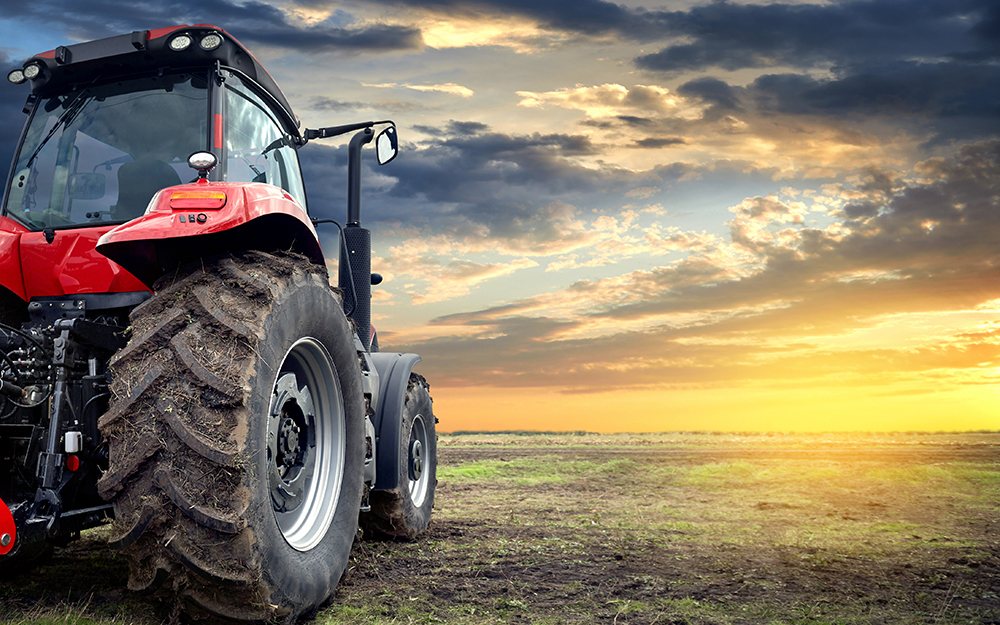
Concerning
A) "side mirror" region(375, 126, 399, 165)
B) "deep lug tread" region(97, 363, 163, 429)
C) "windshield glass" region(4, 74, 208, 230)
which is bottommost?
"deep lug tread" region(97, 363, 163, 429)

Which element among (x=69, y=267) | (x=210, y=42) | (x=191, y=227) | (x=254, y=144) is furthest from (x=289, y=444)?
(x=210, y=42)

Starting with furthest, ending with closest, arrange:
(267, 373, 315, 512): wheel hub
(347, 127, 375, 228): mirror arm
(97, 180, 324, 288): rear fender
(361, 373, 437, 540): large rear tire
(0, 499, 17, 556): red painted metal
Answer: (347, 127, 375, 228): mirror arm → (361, 373, 437, 540): large rear tire → (267, 373, 315, 512): wheel hub → (97, 180, 324, 288): rear fender → (0, 499, 17, 556): red painted metal

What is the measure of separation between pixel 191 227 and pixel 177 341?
57cm

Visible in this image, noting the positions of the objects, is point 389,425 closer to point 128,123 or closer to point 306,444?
point 306,444

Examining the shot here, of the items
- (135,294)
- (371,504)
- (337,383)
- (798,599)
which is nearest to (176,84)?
(135,294)

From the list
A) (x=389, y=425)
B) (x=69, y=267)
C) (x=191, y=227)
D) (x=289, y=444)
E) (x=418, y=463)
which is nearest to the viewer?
(x=191, y=227)

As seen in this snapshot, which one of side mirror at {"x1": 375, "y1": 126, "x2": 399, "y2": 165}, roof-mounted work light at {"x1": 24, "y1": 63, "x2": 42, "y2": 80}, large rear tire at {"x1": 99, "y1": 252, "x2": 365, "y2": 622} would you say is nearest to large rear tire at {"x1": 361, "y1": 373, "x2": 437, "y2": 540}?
side mirror at {"x1": 375, "y1": 126, "x2": 399, "y2": 165}

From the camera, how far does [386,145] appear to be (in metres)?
6.07

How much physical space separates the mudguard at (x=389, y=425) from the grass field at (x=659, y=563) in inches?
24.3

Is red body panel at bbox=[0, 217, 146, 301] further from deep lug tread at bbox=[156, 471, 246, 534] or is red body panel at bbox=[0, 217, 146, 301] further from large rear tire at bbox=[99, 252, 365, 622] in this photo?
deep lug tread at bbox=[156, 471, 246, 534]

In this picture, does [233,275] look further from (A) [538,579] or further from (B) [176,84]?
(A) [538,579]

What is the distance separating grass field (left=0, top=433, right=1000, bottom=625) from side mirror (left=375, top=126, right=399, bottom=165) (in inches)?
126

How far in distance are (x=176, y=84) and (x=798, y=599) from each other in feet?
16.8

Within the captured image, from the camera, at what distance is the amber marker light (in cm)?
349
